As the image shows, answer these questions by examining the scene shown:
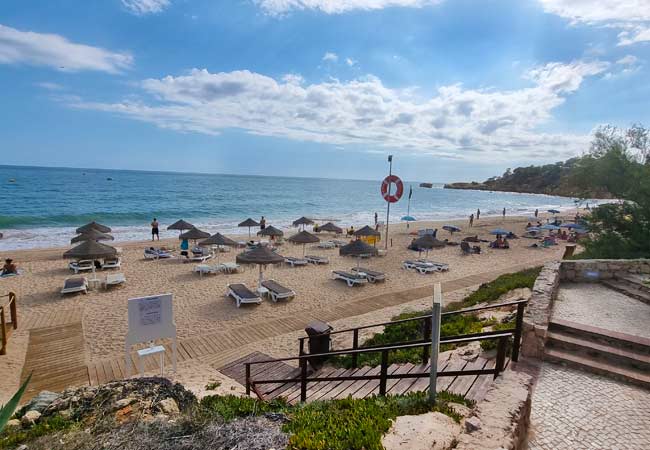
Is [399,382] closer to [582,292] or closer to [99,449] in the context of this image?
[99,449]

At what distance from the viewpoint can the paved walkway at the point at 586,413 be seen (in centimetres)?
342

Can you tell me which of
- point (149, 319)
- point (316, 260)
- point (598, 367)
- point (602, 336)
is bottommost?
point (316, 260)

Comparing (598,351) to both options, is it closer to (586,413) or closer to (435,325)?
(586,413)

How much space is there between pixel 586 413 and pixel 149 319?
689 cm

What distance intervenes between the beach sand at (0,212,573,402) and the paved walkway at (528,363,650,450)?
203 inches

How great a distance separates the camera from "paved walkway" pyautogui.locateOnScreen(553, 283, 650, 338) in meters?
5.62

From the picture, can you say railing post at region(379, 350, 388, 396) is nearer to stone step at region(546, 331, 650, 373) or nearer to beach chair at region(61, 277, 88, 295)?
stone step at region(546, 331, 650, 373)

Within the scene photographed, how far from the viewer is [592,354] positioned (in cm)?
492

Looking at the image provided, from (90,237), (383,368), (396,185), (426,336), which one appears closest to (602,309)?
(426,336)

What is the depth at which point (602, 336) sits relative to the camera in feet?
16.8

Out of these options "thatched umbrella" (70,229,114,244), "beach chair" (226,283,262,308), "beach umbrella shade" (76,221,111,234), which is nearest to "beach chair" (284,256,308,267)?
"beach chair" (226,283,262,308)

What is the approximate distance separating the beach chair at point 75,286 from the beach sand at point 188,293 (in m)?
0.28

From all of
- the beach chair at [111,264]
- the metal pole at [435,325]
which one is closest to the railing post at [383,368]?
the metal pole at [435,325]

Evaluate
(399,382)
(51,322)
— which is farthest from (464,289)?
(51,322)
